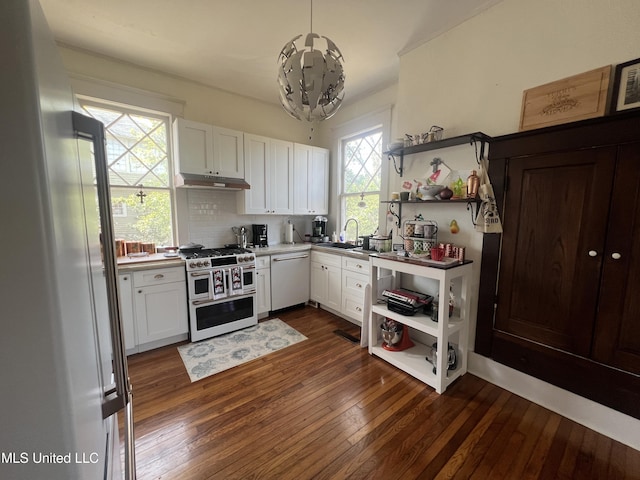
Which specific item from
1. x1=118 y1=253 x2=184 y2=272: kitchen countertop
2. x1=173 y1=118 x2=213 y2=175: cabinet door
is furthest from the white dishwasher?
x1=173 y1=118 x2=213 y2=175: cabinet door

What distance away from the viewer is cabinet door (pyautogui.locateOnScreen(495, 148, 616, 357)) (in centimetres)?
164

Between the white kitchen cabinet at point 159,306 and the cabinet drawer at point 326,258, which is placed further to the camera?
the cabinet drawer at point 326,258

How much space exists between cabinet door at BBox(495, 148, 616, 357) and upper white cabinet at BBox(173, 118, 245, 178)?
2819mm

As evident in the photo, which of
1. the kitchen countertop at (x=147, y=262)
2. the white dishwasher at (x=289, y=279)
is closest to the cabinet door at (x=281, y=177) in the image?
the white dishwasher at (x=289, y=279)

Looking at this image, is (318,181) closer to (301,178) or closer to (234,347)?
(301,178)

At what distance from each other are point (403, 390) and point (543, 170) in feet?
6.28

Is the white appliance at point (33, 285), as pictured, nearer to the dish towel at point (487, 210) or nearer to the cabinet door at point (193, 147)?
the dish towel at point (487, 210)

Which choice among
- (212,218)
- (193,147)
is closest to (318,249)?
(212,218)

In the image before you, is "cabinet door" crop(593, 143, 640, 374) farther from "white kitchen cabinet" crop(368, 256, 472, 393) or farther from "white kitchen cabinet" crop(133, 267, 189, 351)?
"white kitchen cabinet" crop(133, 267, 189, 351)

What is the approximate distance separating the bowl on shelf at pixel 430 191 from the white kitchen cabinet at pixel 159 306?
247 centimetres

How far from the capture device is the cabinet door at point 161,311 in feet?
8.14

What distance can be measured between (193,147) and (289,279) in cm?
196

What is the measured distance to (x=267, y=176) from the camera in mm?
3502

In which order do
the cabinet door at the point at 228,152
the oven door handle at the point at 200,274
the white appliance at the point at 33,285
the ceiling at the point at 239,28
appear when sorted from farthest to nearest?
1. the cabinet door at the point at 228,152
2. the oven door handle at the point at 200,274
3. the ceiling at the point at 239,28
4. the white appliance at the point at 33,285
